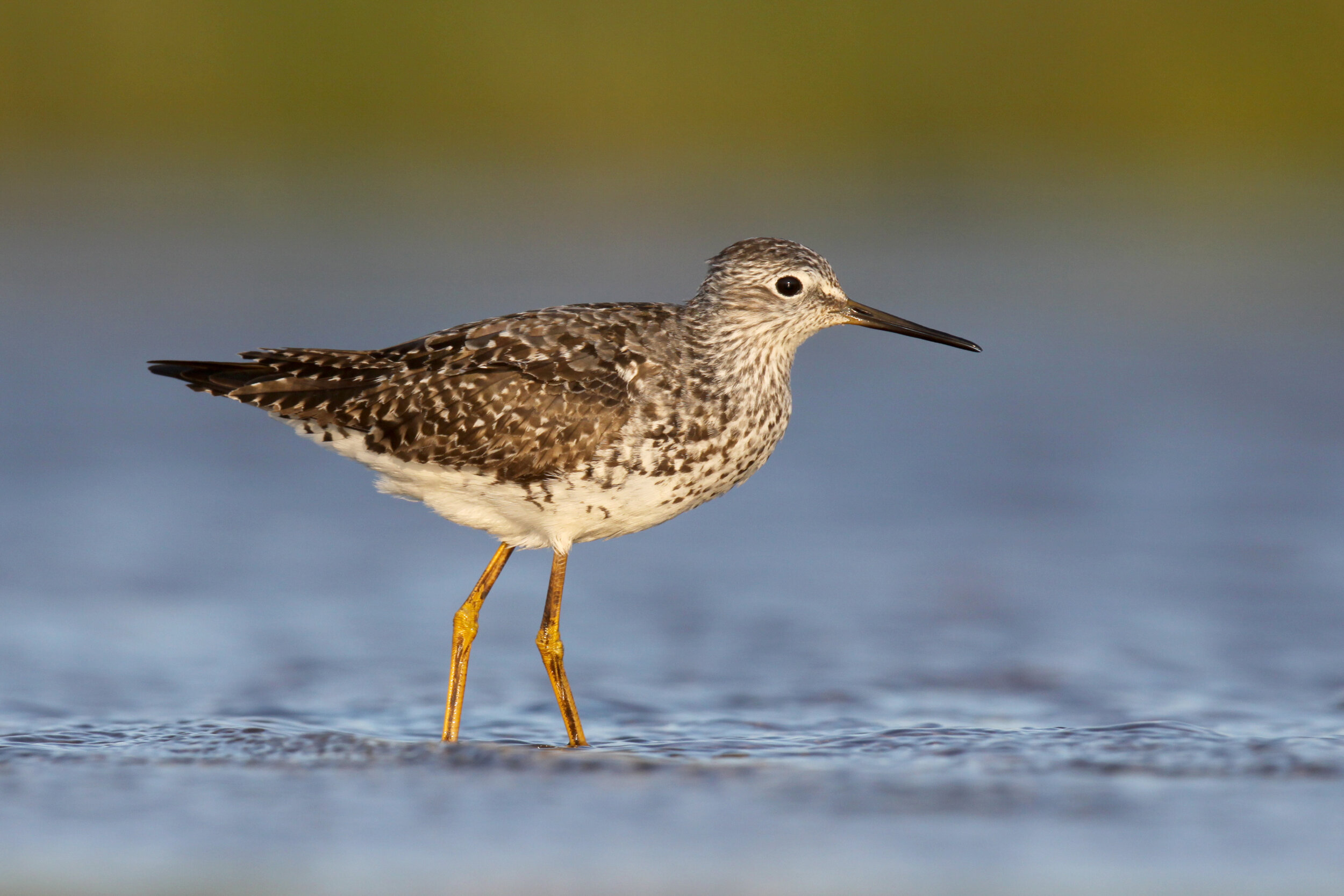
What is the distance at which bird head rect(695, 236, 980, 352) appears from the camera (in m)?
9.04

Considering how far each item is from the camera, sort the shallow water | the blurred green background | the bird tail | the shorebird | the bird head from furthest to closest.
Answer: the blurred green background
the bird tail
the bird head
the shorebird
the shallow water

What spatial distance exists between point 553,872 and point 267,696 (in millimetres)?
3428

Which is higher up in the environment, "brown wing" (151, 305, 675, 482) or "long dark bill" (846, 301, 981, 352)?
"long dark bill" (846, 301, 981, 352)

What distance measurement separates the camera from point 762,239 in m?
9.30

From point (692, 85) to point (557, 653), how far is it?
66.0 ft

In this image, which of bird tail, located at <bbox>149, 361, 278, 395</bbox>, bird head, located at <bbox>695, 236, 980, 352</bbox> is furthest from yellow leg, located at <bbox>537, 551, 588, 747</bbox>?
bird tail, located at <bbox>149, 361, 278, 395</bbox>

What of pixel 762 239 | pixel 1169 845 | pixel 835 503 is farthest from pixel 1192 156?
pixel 1169 845

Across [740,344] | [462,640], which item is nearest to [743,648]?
[462,640]

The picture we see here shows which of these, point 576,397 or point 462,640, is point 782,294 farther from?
point 462,640

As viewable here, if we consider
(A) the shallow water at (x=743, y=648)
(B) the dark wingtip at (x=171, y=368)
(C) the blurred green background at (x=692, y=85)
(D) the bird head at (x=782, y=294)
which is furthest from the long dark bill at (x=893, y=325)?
(C) the blurred green background at (x=692, y=85)

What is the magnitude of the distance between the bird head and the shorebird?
10 millimetres

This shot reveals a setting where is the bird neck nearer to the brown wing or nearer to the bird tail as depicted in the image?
the brown wing

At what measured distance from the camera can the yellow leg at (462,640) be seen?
8844mm

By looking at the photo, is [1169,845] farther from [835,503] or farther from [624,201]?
[624,201]
